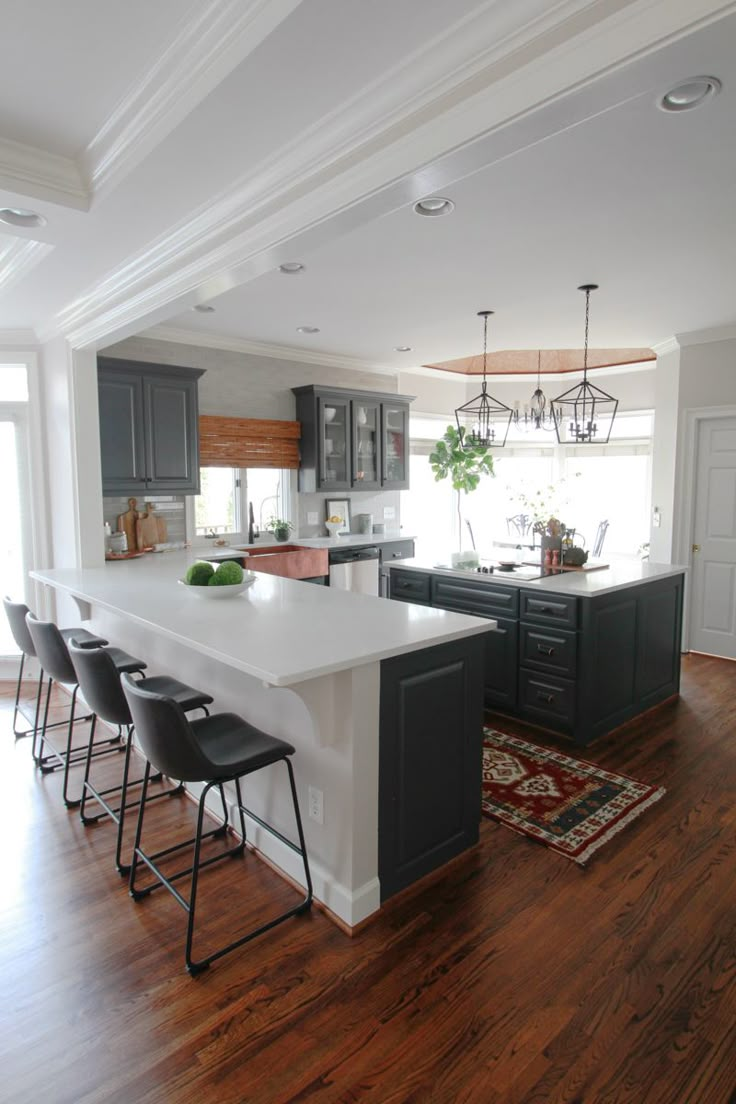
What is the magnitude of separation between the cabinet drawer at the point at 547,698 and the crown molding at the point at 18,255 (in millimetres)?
3337

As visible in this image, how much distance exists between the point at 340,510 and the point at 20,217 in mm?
4117

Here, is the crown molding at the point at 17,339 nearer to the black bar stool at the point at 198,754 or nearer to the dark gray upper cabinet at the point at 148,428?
the dark gray upper cabinet at the point at 148,428

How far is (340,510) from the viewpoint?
634 centimetres

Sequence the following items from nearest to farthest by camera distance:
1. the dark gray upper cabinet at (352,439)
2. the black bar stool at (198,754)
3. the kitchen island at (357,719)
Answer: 1. the black bar stool at (198,754)
2. the kitchen island at (357,719)
3. the dark gray upper cabinet at (352,439)

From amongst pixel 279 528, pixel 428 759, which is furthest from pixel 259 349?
pixel 428 759

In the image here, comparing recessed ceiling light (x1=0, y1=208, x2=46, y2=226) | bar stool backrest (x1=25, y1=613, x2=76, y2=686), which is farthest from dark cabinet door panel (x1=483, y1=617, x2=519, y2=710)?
recessed ceiling light (x1=0, y1=208, x2=46, y2=226)

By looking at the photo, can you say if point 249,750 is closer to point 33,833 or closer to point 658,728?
point 33,833

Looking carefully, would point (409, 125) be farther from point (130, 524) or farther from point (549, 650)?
point (130, 524)

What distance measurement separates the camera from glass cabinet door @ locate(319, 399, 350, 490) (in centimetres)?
579

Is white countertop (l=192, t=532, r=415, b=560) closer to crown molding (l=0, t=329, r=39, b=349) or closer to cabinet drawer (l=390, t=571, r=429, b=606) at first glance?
cabinet drawer (l=390, t=571, r=429, b=606)

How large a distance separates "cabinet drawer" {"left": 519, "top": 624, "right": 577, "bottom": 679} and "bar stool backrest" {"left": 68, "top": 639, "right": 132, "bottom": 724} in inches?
89.2

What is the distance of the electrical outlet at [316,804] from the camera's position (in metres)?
2.23

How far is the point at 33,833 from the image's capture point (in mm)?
2723

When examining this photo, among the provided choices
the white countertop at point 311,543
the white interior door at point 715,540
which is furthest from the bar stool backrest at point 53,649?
the white interior door at point 715,540
